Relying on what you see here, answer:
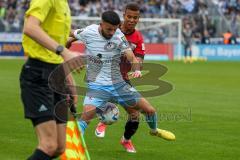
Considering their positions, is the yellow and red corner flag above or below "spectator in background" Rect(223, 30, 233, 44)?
above

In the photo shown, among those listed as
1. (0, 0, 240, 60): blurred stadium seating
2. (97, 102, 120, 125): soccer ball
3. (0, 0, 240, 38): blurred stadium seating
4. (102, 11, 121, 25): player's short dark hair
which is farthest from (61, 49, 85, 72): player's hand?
(0, 0, 240, 38): blurred stadium seating

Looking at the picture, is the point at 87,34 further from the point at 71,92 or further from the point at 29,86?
the point at 29,86

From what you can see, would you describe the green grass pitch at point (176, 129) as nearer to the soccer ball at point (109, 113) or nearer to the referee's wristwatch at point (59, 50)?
the soccer ball at point (109, 113)

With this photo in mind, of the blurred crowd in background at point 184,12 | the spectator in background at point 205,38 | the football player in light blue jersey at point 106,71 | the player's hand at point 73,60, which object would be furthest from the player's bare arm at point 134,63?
the spectator in background at point 205,38

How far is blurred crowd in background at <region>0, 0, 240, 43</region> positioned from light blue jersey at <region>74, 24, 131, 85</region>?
3244 centimetres

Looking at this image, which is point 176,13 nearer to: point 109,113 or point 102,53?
point 109,113

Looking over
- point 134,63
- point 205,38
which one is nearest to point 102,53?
point 134,63

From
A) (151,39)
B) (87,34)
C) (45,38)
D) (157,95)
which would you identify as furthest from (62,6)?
(151,39)

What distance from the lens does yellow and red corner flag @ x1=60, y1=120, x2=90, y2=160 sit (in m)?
8.51

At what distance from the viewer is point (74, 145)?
339 inches

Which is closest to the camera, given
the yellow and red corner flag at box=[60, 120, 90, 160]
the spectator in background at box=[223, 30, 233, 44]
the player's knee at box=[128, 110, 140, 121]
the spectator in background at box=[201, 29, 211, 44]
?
the yellow and red corner flag at box=[60, 120, 90, 160]

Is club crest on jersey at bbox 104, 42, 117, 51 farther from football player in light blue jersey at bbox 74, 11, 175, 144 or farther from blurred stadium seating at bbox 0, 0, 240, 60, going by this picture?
blurred stadium seating at bbox 0, 0, 240, 60

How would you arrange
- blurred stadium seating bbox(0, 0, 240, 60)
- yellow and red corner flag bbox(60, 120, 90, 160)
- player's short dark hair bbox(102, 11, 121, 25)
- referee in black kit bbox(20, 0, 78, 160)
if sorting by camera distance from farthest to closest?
blurred stadium seating bbox(0, 0, 240, 60), player's short dark hair bbox(102, 11, 121, 25), yellow and red corner flag bbox(60, 120, 90, 160), referee in black kit bbox(20, 0, 78, 160)

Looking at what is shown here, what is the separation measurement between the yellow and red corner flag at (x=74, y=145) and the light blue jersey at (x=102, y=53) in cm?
217
